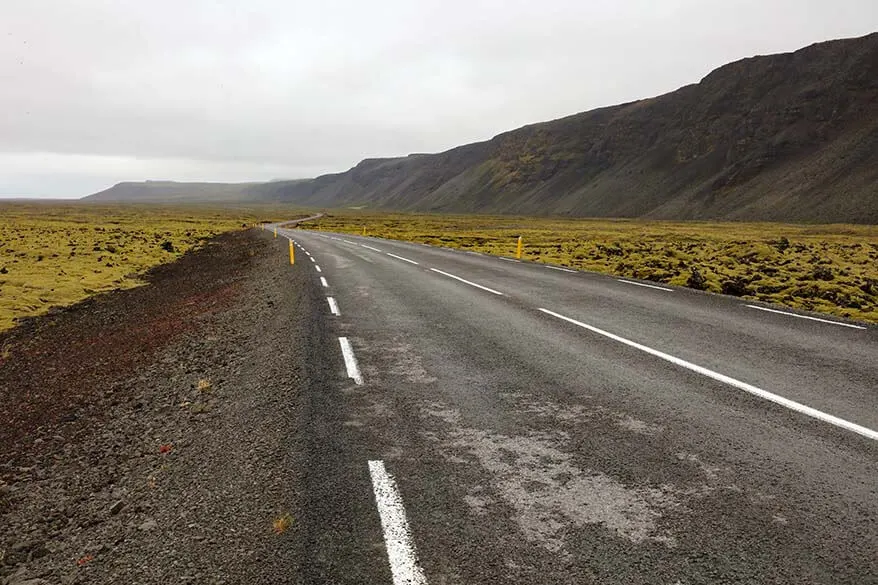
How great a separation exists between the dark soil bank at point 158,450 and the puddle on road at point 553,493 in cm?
152

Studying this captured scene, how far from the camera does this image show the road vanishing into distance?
3.31 meters

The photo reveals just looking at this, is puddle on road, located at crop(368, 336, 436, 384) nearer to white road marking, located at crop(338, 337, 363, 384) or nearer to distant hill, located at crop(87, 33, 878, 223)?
white road marking, located at crop(338, 337, 363, 384)

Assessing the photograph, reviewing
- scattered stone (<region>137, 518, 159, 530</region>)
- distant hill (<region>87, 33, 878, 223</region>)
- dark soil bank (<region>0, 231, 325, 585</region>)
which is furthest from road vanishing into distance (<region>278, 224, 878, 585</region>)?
distant hill (<region>87, 33, 878, 223</region>)

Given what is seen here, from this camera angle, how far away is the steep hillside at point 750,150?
353 feet

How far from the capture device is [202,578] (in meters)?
3.34

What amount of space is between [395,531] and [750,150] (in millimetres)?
155109

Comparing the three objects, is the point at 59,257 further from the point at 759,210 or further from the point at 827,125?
the point at 827,125

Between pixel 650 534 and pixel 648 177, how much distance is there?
16547cm

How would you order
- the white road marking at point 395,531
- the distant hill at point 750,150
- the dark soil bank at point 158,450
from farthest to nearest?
1. the distant hill at point 750,150
2. the dark soil bank at point 158,450
3. the white road marking at point 395,531

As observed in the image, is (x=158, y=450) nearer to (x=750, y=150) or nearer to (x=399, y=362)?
(x=399, y=362)

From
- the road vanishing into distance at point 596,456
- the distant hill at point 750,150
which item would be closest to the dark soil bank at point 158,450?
the road vanishing into distance at point 596,456

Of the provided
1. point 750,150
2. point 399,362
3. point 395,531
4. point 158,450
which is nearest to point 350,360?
point 399,362

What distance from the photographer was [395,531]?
359 cm

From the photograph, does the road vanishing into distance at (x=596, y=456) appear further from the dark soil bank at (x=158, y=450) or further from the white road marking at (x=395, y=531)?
the dark soil bank at (x=158, y=450)
